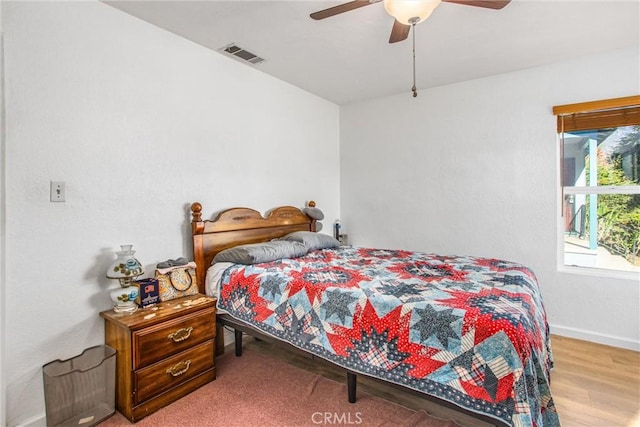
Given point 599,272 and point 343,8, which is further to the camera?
point 599,272

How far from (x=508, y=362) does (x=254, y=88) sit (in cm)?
296

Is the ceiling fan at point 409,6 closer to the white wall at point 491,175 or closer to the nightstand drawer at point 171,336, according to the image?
the white wall at point 491,175

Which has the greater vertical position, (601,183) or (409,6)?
(409,6)

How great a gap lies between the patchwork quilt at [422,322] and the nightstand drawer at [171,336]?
0.66 ft

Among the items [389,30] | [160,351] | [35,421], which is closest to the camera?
[35,421]

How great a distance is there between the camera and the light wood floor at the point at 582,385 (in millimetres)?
1876

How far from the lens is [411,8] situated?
5.54ft

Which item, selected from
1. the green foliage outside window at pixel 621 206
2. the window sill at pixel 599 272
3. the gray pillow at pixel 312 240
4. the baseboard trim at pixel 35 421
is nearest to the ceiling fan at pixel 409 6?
the gray pillow at pixel 312 240

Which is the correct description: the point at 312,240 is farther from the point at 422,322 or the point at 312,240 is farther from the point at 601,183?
the point at 601,183

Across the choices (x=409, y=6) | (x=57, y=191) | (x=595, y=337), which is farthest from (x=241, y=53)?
(x=595, y=337)

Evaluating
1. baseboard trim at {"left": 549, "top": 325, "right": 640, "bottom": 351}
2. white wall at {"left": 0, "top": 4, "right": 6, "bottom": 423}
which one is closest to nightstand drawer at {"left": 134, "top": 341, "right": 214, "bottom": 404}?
white wall at {"left": 0, "top": 4, "right": 6, "bottom": 423}

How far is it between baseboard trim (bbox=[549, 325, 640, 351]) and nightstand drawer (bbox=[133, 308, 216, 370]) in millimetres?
3130

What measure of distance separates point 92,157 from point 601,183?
13.5 ft

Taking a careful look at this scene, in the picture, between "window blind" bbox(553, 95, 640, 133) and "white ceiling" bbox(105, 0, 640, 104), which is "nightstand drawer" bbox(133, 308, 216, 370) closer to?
"white ceiling" bbox(105, 0, 640, 104)
